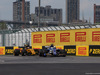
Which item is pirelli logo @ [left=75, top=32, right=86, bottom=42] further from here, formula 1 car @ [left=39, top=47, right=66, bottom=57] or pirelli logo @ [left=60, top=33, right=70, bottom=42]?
formula 1 car @ [left=39, top=47, right=66, bottom=57]

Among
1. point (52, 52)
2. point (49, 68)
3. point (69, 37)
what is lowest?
point (49, 68)

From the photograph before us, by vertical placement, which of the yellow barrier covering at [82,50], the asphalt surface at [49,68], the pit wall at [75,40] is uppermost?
the pit wall at [75,40]

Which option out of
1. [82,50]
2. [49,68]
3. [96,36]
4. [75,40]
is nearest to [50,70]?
[49,68]

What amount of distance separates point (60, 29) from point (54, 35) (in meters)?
1.60

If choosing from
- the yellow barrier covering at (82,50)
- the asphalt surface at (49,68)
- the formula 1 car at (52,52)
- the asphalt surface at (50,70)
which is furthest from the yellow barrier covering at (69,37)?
the asphalt surface at (50,70)

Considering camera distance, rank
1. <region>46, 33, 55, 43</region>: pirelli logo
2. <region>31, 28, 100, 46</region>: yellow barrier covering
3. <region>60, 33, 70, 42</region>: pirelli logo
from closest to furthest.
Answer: <region>31, 28, 100, 46</region>: yellow barrier covering → <region>60, 33, 70, 42</region>: pirelli logo → <region>46, 33, 55, 43</region>: pirelli logo

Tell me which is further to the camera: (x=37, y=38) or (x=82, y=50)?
(x=37, y=38)

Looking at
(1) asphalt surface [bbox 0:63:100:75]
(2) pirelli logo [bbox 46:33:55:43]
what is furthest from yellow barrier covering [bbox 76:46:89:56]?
(1) asphalt surface [bbox 0:63:100:75]

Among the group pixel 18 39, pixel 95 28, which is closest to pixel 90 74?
pixel 95 28

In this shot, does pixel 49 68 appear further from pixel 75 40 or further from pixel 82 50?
pixel 75 40

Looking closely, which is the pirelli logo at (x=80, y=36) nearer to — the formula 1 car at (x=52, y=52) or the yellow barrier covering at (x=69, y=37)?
the yellow barrier covering at (x=69, y=37)

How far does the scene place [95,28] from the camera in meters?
36.2

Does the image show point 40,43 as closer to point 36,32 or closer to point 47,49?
point 36,32

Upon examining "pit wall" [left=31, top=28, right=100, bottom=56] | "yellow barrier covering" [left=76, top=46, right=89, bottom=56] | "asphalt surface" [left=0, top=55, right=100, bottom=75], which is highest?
"pit wall" [left=31, top=28, right=100, bottom=56]
